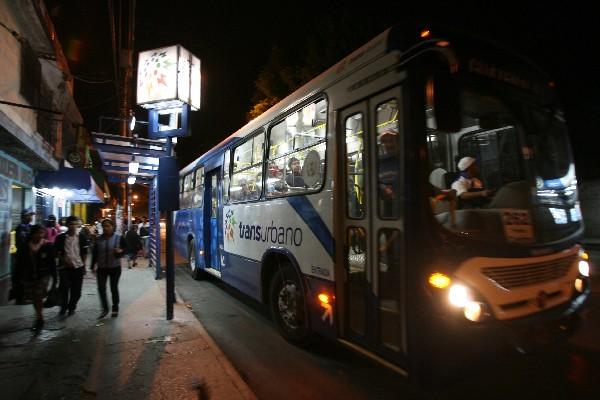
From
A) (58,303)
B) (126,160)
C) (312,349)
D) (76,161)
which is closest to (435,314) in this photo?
(312,349)

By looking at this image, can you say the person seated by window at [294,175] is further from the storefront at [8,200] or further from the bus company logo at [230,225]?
the storefront at [8,200]

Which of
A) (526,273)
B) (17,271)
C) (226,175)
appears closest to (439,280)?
(526,273)

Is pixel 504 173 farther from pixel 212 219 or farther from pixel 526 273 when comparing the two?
pixel 212 219

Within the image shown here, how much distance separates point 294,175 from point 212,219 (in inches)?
180

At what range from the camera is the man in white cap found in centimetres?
377

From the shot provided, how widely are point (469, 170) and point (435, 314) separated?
162cm

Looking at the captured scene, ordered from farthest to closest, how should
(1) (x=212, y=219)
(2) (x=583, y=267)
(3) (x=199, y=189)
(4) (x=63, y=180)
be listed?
(4) (x=63, y=180), (3) (x=199, y=189), (1) (x=212, y=219), (2) (x=583, y=267)

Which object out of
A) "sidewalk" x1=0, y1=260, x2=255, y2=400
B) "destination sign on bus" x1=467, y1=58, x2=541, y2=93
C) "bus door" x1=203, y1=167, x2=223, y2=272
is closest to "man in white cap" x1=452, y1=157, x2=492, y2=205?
"destination sign on bus" x1=467, y1=58, x2=541, y2=93

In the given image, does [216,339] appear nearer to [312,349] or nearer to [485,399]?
[312,349]

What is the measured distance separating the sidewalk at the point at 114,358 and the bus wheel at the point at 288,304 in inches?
38.7

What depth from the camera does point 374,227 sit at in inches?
145

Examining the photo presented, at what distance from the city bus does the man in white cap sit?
0.04 feet

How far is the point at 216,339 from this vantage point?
19.6 ft

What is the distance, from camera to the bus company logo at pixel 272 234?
5.09 m
